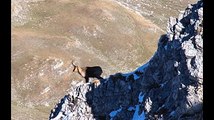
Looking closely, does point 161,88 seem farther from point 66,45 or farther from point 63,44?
point 63,44

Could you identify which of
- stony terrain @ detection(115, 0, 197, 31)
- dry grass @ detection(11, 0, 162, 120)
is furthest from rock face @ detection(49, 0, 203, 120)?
stony terrain @ detection(115, 0, 197, 31)

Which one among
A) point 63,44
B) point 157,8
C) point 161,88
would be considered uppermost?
point 161,88

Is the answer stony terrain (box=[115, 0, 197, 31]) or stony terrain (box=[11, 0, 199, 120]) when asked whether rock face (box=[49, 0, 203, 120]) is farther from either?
stony terrain (box=[115, 0, 197, 31])

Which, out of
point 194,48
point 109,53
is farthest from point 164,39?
point 109,53

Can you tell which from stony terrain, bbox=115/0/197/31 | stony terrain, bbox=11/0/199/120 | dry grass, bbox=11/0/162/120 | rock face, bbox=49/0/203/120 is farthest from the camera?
stony terrain, bbox=115/0/197/31

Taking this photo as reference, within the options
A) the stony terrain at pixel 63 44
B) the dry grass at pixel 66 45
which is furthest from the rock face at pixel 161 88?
the dry grass at pixel 66 45

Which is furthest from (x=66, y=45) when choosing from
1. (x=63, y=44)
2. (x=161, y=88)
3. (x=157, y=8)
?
(x=157, y=8)

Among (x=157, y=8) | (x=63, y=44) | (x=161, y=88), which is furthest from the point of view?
(x=157, y=8)

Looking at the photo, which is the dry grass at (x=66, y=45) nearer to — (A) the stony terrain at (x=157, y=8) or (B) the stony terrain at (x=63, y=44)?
(B) the stony terrain at (x=63, y=44)
